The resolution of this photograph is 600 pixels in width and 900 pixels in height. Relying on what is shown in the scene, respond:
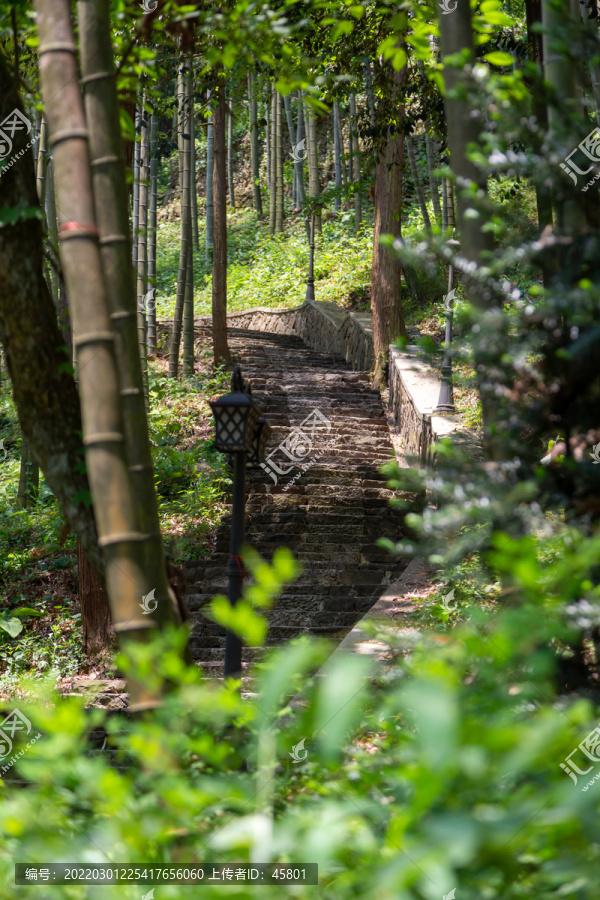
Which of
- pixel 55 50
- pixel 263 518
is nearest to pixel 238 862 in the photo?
pixel 55 50

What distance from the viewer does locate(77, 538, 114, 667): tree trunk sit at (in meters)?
5.61

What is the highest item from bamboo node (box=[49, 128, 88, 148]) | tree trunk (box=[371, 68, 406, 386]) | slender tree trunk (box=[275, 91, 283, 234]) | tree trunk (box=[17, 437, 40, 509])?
slender tree trunk (box=[275, 91, 283, 234])

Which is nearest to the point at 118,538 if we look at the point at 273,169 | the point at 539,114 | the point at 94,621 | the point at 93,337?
the point at 93,337

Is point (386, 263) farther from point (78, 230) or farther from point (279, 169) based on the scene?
point (279, 169)

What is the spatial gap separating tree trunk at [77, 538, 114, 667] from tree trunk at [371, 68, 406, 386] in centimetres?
516

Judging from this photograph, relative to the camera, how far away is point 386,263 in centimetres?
946

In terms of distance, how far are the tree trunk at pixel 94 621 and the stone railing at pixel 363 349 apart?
103 inches

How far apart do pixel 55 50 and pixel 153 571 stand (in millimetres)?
1237

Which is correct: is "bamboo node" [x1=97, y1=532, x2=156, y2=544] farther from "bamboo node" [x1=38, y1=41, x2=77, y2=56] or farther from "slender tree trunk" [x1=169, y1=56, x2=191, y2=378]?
"slender tree trunk" [x1=169, y1=56, x2=191, y2=378]

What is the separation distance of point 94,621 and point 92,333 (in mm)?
4371

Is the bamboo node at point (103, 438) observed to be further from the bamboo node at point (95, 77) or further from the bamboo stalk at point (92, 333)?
the bamboo node at point (95, 77)

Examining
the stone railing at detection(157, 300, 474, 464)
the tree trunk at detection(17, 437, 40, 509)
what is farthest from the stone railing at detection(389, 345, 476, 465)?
the tree trunk at detection(17, 437, 40, 509)

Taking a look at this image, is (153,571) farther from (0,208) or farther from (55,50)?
(55,50)

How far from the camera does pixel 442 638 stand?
158 cm
